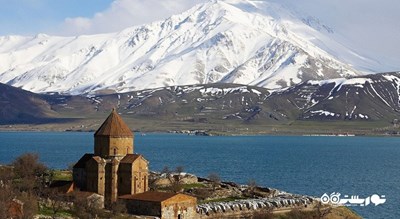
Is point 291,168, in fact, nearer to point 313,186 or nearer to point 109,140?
point 313,186

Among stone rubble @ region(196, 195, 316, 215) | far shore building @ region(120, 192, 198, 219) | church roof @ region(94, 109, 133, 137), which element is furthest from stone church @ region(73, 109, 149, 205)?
stone rubble @ region(196, 195, 316, 215)

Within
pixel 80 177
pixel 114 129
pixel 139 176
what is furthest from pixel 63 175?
pixel 139 176

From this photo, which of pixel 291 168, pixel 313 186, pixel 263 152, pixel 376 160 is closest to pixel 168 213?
pixel 313 186

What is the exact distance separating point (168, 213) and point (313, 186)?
131ft

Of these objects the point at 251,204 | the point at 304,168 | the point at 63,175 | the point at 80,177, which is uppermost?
the point at 80,177

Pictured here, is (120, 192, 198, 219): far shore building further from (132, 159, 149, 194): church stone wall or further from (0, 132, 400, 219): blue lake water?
(0, 132, 400, 219): blue lake water

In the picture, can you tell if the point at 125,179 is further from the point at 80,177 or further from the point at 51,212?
the point at 51,212

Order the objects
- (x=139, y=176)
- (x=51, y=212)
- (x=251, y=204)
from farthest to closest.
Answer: (x=251, y=204)
(x=139, y=176)
(x=51, y=212)

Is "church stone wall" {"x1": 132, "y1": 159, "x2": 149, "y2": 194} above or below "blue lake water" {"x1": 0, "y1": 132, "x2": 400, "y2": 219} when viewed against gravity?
above

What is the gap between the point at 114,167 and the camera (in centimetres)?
6172

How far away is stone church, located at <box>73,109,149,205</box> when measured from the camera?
6166 cm

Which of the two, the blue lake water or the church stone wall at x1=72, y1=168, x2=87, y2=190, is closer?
the church stone wall at x1=72, y1=168, x2=87, y2=190

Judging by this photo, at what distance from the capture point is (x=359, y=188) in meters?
92.9

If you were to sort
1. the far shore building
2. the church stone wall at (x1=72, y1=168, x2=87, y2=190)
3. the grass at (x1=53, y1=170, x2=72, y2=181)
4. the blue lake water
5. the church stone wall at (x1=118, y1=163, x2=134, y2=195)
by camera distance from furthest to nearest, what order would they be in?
the blue lake water < the grass at (x1=53, y1=170, x2=72, y2=181) < the church stone wall at (x1=72, y1=168, x2=87, y2=190) < the church stone wall at (x1=118, y1=163, x2=134, y2=195) < the far shore building
